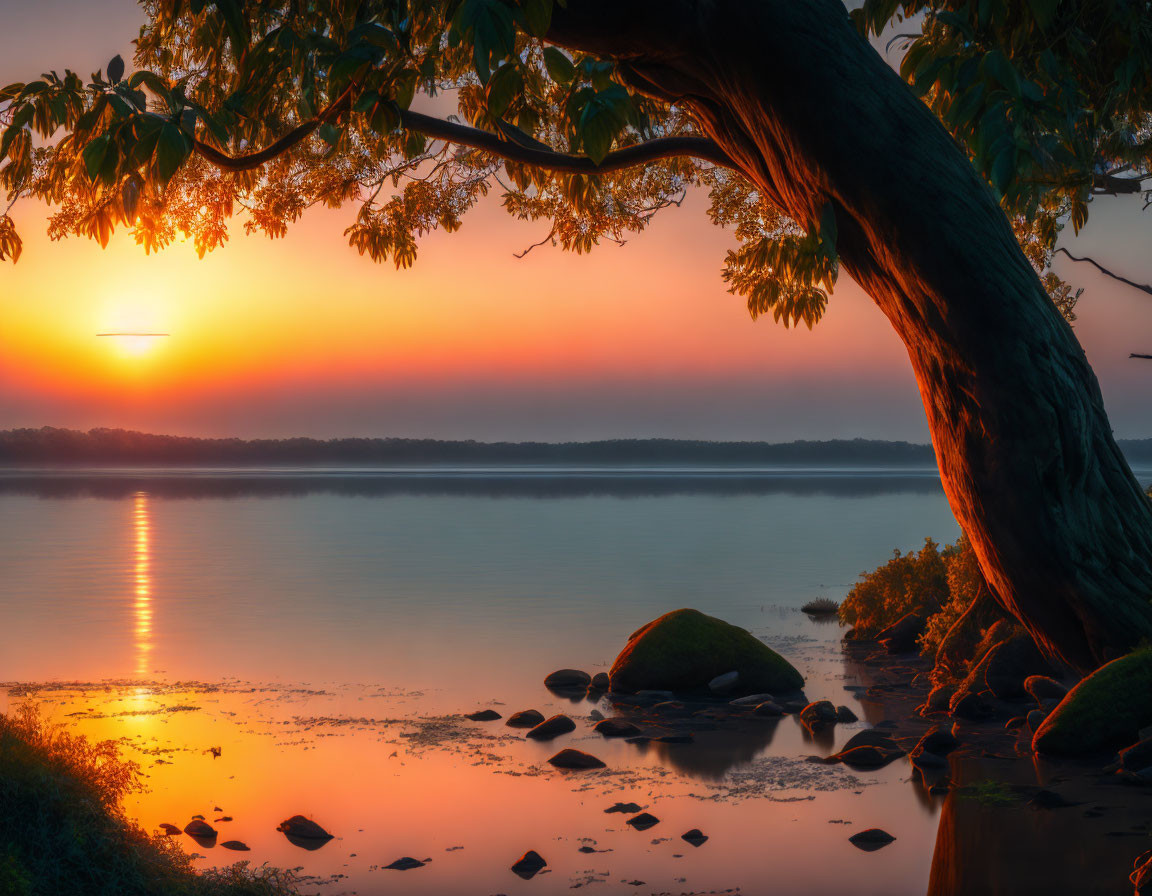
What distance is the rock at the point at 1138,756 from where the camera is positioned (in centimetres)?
977

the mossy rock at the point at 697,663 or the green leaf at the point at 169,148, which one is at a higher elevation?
the green leaf at the point at 169,148

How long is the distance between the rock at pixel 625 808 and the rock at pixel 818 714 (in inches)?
146

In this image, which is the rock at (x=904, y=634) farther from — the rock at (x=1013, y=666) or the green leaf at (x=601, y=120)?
the green leaf at (x=601, y=120)

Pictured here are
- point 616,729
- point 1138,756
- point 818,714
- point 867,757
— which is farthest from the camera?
point 818,714

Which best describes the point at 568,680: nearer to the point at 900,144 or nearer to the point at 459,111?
the point at 459,111

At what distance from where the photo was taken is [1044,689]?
12.8m

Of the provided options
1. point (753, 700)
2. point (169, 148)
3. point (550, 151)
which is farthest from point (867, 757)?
point (169, 148)

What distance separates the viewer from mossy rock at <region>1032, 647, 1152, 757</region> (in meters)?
9.05

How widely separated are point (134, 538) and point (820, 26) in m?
42.4

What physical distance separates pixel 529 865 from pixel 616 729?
4.00 m

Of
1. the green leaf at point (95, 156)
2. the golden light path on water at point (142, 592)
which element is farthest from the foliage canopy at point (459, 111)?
the golden light path on water at point (142, 592)

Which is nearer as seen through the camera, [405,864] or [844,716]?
[405,864]

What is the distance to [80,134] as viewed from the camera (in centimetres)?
614

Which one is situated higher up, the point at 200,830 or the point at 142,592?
the point at 200,830
